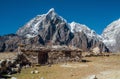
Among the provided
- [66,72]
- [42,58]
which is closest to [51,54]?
[42,58]

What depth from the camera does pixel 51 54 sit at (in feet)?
158

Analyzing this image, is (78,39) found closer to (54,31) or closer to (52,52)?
(54,31)

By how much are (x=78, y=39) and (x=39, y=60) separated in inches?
5667

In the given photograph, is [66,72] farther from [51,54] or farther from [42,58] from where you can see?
[42,58]

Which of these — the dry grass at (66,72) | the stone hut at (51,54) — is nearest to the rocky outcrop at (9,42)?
Answer: the stone hut at (51,54)

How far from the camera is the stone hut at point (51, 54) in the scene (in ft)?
151

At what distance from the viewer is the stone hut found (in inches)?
1817

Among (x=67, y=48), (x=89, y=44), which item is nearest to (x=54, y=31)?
(x=89, y=44)

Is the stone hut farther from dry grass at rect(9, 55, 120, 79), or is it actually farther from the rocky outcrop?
the rocky outcrop

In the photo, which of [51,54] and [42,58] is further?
[42,58]

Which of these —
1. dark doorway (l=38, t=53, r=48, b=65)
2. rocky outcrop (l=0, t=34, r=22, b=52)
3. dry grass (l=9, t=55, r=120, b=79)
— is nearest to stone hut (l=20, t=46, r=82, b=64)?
dark doorway (l=38, t=53, r=48, b=65)

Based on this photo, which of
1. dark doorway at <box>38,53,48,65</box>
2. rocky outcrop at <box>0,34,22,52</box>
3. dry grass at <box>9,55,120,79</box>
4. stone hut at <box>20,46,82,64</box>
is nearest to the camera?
dry grass at <box>9,55,120,79</box>

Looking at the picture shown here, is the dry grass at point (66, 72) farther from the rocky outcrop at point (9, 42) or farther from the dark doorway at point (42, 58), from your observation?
the rocky outcrop at point (9, 42)

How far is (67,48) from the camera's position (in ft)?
164
